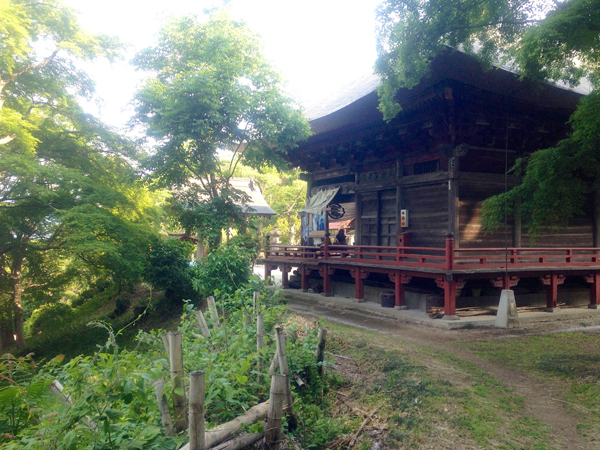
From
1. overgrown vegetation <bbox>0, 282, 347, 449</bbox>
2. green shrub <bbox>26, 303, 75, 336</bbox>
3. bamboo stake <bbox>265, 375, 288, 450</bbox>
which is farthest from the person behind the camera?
green shrub <bbox>26, 303, 75, 336</bbox>

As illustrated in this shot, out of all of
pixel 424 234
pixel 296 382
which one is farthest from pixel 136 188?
pixel 296 382

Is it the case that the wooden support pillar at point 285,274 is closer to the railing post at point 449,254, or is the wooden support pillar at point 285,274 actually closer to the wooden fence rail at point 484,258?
the wooden fence rail at point 484,258

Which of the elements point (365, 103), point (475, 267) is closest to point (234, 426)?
point (475, 267)

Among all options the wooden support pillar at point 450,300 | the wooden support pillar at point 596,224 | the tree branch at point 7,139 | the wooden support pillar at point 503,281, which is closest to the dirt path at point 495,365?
the wooden support pillar at point 450,300

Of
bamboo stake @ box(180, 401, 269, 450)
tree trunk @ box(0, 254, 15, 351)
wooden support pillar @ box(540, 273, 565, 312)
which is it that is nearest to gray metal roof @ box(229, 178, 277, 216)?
tree trunk @ box(0, 254, 15, 351)

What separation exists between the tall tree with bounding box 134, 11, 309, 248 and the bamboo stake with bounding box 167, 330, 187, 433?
9.71m

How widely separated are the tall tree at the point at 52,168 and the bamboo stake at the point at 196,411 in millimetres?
8880

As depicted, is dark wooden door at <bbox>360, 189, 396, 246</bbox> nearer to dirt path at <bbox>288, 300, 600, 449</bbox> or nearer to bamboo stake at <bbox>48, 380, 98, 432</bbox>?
dirt path at <bbox>288, 300, 600, 449</bbox>

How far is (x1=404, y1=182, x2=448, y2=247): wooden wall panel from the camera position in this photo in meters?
11.2

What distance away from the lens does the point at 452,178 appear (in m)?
10.7

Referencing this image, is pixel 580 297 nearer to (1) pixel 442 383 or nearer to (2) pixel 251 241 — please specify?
(1) pixel 442 383

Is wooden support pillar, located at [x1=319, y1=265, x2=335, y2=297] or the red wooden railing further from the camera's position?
wooden support pillar, located at [x1=319, y1=265, x2=335, y2=297]

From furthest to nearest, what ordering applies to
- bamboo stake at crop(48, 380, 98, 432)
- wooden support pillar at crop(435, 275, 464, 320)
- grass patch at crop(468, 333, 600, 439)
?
wooden support pillar at crop(435, 275, 464, 320) → grass patch at crop(468, 333, 600, 439) → bamboo stake at crop(48, 380, 98, 432)

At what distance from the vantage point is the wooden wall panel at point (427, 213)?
11156 millimetres
